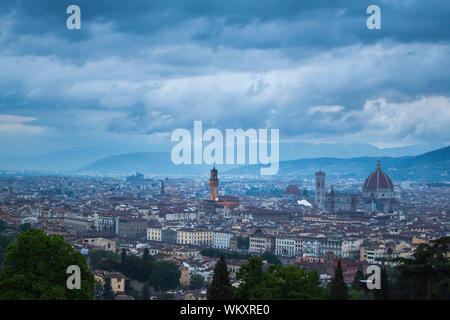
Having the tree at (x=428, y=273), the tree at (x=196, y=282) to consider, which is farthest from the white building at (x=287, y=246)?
the tree at (x=428, y=273)

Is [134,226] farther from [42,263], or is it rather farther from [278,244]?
[42,263]

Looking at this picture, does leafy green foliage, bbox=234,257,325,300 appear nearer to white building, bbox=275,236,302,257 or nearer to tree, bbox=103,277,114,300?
tree, bbox=103,277,114,300

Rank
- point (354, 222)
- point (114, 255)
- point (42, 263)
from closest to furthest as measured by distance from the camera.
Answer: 1. point (42, 263)
2. point (114, 255)
3. point (354, 222)
